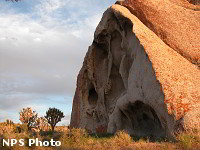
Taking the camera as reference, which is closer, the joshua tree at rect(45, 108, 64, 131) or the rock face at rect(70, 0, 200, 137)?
the rock face at rect(70, 0, 200, 137)

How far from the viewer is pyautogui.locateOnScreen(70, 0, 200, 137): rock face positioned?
1502 cm

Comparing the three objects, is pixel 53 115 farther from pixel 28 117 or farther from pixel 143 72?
pixel 143 72

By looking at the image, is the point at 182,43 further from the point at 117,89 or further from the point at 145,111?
the point at 117,89

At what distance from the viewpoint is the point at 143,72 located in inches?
692

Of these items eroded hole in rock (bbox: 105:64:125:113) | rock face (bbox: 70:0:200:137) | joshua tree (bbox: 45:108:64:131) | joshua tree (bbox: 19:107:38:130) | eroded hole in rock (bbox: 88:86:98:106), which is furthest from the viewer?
joshua tree (bbox: 19:107:38:130)

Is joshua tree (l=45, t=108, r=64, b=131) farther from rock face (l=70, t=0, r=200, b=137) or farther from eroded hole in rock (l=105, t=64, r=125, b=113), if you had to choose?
eroded hole in rock (l=105, t=64, r=125, b=113)

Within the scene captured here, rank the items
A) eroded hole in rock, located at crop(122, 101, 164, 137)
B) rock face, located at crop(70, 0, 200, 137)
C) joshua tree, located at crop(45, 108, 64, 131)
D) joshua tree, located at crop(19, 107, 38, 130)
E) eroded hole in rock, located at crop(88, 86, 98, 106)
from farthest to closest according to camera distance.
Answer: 1. joshua tree, located at crop(19, 107, 38, 130)
2. joshua tree, located at crop(45, 108, 64, 131)
3. eroded hole in rock, located at crop(88, 86, 98, 106)
4. eroded hole in rock, located at crop(122, 101, 164, 137)
5. rock face, located at crop(70, 0, 200, 137)

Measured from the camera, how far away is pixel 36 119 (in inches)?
2008

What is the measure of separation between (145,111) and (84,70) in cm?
1498

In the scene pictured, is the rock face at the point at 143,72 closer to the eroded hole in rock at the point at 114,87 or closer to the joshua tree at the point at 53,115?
the eroded hole in rock at the point at 114,87

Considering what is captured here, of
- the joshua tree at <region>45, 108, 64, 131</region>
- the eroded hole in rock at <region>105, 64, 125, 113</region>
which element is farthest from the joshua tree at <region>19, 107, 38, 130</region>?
the eroded hole in rock at <region>105, 64, 125, 113</region>

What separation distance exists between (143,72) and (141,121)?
4532 mm

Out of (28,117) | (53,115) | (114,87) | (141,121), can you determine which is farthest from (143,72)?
(28,117)

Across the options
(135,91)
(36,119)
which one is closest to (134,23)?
(135,91)
